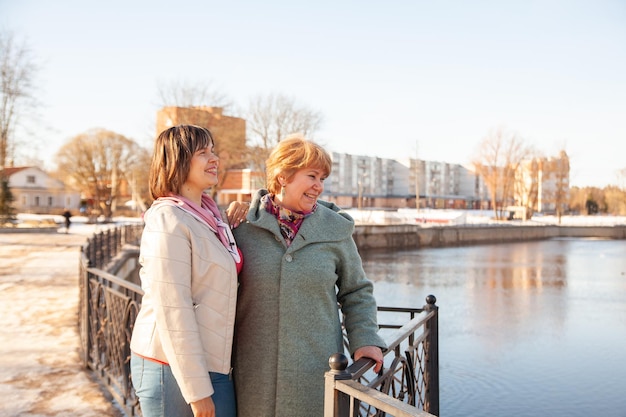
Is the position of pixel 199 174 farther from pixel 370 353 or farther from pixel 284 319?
pixel 370 353

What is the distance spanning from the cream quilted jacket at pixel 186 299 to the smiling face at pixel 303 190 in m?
0.35

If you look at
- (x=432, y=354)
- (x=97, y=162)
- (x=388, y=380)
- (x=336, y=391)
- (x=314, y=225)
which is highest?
(x=97, y=162)

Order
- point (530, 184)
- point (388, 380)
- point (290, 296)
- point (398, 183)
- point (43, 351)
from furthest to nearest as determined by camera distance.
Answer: point (398, 183)
point (530, 184)
point (43, 351)
point (388, 380)
point (290, 296)

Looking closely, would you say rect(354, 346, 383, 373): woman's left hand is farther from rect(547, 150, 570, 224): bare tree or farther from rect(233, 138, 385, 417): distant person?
rect(547, 150, 570, 224): bare tree

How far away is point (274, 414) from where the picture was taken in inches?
75.7

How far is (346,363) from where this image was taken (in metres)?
1.68

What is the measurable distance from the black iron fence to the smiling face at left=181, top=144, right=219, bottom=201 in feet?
2.35

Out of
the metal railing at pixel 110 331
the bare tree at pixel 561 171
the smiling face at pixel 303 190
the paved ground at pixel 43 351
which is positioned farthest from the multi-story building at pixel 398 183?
the smiling face at pixel 303 190

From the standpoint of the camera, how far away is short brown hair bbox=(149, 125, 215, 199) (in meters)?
1.83

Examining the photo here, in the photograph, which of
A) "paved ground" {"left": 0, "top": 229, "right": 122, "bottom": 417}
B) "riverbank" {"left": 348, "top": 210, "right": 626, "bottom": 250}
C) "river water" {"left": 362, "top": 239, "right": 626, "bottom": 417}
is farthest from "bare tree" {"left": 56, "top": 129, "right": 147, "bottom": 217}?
"paved ground" {"left": 0, "top": 229, "right": 122, "bottom": 417}

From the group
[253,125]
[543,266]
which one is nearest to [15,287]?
[543,266]

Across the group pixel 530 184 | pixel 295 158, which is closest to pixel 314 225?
pixel 295 158

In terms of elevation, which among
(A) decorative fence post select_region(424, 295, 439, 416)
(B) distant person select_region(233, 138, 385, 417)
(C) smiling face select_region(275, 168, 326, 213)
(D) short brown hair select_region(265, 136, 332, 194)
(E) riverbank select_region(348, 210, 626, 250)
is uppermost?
(D) short brown hair select_region(265, 136, 332, 194)

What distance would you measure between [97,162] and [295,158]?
169ft
